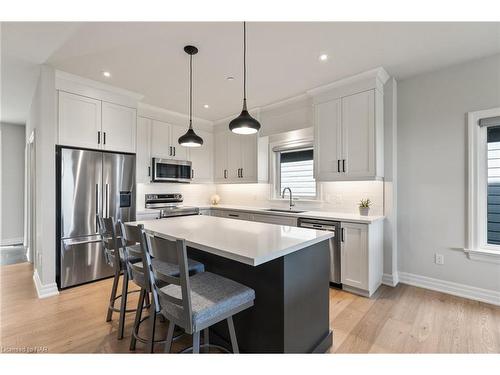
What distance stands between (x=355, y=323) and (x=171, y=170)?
3587 mm

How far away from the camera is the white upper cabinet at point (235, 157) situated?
14.6 feet

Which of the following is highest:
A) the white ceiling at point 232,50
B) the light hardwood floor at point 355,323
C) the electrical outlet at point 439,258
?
the white ceiling at point 232,50

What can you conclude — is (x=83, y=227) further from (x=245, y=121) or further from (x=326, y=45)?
(x=326, y=45)

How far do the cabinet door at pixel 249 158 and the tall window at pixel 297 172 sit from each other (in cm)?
43

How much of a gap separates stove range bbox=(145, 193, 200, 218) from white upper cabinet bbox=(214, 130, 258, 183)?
919 millimetres

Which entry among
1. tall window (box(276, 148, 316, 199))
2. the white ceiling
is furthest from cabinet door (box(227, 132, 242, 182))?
the white ceiling

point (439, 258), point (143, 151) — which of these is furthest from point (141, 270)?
point (439, 258)

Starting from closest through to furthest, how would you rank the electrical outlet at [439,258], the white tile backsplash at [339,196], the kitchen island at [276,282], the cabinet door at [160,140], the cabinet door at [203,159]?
the kitchen island at [276,282] → the electrical outlet at [439,258] → the white tile backsplash at [339,196] → the cabinet door at [160,140] → the cabinet door at [203,159]

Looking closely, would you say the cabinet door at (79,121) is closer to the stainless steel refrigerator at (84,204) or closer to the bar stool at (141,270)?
the stainless steel refrigerator at (84,204)

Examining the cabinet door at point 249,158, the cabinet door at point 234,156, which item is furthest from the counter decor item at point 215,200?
the cabinet door at point 249,158

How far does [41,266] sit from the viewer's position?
9.49 feet

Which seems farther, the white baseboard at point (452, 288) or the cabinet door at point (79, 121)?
the cabinet door at point (79, 121)

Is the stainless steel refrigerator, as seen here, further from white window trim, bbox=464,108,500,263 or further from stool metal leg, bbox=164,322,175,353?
white window trim, bbox=464,108,500,263
